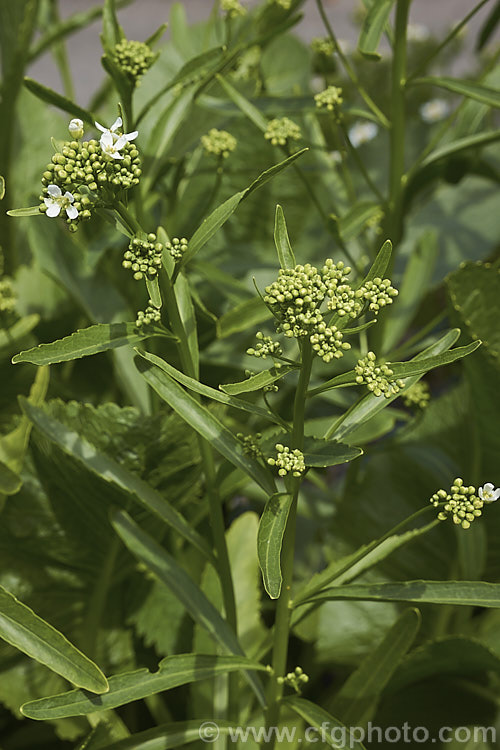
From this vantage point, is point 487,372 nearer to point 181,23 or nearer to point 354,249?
point 354,249

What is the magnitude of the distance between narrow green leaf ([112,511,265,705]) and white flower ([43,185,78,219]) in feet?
0.63

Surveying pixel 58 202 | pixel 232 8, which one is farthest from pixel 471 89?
pixel 58 202

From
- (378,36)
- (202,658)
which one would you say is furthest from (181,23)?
(202,658)

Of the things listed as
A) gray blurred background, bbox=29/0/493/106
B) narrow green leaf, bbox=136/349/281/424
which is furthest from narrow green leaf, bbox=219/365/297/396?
gray blurred background, bbox=29/0/493/106

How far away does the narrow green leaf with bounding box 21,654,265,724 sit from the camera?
329 mm

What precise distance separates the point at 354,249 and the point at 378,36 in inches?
11.0

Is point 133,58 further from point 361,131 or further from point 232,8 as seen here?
point 361,131

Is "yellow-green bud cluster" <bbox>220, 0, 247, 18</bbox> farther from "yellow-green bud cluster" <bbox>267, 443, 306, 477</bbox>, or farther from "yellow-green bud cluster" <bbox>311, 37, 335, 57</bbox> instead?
"yellow-green bud cluster" <bbox>267, 443, 306, 477</bbox>

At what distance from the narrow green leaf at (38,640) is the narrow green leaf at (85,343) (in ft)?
0.37

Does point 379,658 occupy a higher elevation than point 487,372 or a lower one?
lower

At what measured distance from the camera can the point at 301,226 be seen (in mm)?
733

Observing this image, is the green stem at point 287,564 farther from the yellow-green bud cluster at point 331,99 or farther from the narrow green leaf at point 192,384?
the yellow-green bud cluster at point 331,99

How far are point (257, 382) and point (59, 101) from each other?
20 cm

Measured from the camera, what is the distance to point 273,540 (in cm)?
31
